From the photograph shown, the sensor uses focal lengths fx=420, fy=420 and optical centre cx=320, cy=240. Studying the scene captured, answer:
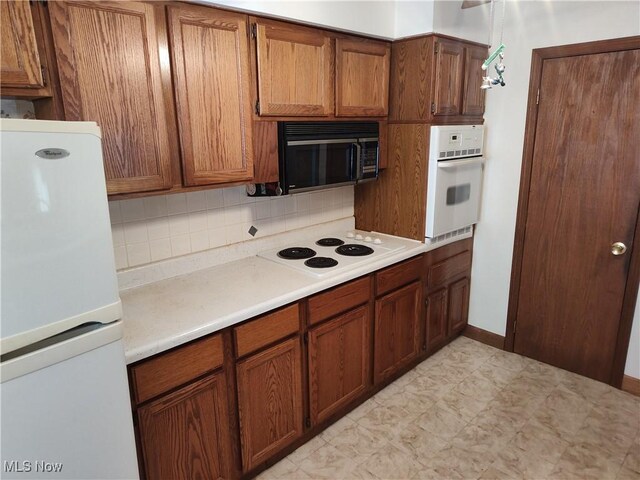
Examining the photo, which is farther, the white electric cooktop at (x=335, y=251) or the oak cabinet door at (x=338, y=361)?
the white electric cooktop at (x=335, y=251)

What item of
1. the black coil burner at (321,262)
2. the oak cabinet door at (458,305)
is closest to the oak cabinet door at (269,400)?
the black coil burner at (321,262)

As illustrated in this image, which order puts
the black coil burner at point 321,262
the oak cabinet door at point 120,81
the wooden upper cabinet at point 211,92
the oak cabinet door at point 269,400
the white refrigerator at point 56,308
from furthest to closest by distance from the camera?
the black coil burner at point 321,262 < the oak cabinet door at point 269,400 < the wooden upper cabinet at point 211,92 < the oak cabinet door at point 120,81 < the white refrigerator at point 56,308

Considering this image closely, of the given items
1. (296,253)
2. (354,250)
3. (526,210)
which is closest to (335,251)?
(354,250)

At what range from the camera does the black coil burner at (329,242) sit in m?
2.73

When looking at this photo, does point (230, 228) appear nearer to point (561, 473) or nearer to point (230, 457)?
point (230, 457)

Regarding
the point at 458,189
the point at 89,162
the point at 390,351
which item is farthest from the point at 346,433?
the point at 89,162

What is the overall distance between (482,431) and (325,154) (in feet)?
5.91

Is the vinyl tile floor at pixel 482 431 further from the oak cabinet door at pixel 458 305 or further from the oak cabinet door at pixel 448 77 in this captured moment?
the oak cabinet door at pixel 448 77

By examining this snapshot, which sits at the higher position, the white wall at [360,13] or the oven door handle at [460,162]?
the white wall at [360,13]

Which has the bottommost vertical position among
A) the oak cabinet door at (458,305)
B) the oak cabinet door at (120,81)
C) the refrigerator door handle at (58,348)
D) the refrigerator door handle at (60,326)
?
the oak cabinet door at (458,305)

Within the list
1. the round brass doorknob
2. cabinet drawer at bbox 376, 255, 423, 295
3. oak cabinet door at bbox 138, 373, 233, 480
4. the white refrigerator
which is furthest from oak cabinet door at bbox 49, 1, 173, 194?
the round brass doorknob

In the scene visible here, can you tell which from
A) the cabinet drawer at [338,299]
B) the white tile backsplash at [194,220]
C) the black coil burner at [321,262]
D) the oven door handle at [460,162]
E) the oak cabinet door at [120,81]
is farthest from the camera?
the oven door handle at [460,162]

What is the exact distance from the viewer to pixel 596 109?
253cm

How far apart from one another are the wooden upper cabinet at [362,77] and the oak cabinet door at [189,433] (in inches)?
64.6
